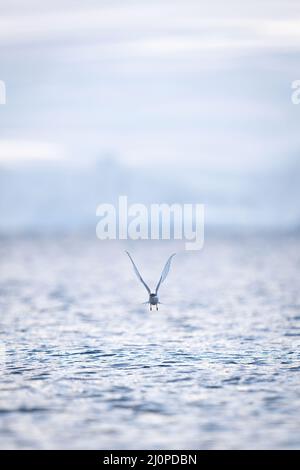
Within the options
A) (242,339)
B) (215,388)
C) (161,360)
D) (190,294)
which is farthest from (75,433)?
(190,294)

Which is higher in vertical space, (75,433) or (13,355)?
(13,355)

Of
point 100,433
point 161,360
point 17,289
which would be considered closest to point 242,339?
point 161,360

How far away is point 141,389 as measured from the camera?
1272 inches

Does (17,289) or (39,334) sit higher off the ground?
(17,289)

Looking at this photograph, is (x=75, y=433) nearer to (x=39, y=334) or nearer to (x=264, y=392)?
(x=264, y=392)

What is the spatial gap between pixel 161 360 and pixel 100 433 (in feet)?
38.7

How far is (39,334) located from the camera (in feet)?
161

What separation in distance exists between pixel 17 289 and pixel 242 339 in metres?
49.2

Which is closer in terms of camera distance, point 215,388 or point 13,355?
point 215,388
